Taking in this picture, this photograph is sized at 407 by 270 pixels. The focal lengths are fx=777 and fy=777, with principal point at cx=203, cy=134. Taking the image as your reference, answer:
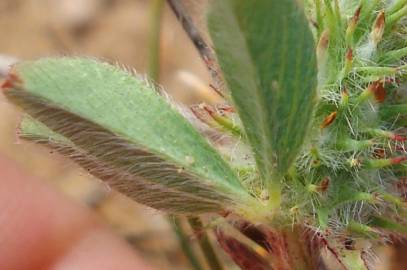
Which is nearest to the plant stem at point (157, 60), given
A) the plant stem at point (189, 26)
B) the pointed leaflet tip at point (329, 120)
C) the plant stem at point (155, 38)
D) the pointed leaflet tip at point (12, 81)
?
the plant stem at point (155, 38)

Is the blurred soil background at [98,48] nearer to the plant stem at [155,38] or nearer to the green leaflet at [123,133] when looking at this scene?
the plant stem at [155,38]

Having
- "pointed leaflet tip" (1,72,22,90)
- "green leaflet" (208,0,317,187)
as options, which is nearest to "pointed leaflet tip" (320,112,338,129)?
"green leaflet" (208,0,317,187)

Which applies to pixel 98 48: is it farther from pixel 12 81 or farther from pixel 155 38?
pixel 12 81

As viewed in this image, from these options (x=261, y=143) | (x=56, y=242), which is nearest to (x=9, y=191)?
(x=56, y=242)

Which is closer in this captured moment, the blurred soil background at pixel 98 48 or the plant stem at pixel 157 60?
the plant stem at pixel 157 60

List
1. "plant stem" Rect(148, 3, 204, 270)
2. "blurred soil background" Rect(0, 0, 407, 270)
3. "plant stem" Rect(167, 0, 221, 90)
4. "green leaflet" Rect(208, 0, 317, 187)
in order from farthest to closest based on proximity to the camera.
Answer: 1. "blurred soil background" Rect(0, 0, 407, 270)
2. "plant stem" Rect(148, 3, 204, 270)
3. "plant stem" Rect(167, 0, 221, 90)
4. "green leaflet" Rect(208, 0, 317, 187)

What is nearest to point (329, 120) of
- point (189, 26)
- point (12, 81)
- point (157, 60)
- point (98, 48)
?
point (12, 81)

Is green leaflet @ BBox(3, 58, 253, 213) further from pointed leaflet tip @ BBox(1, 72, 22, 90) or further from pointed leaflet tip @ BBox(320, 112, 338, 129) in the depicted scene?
pointed leaflet tip @ BBox(320, 112, 338, 129)
